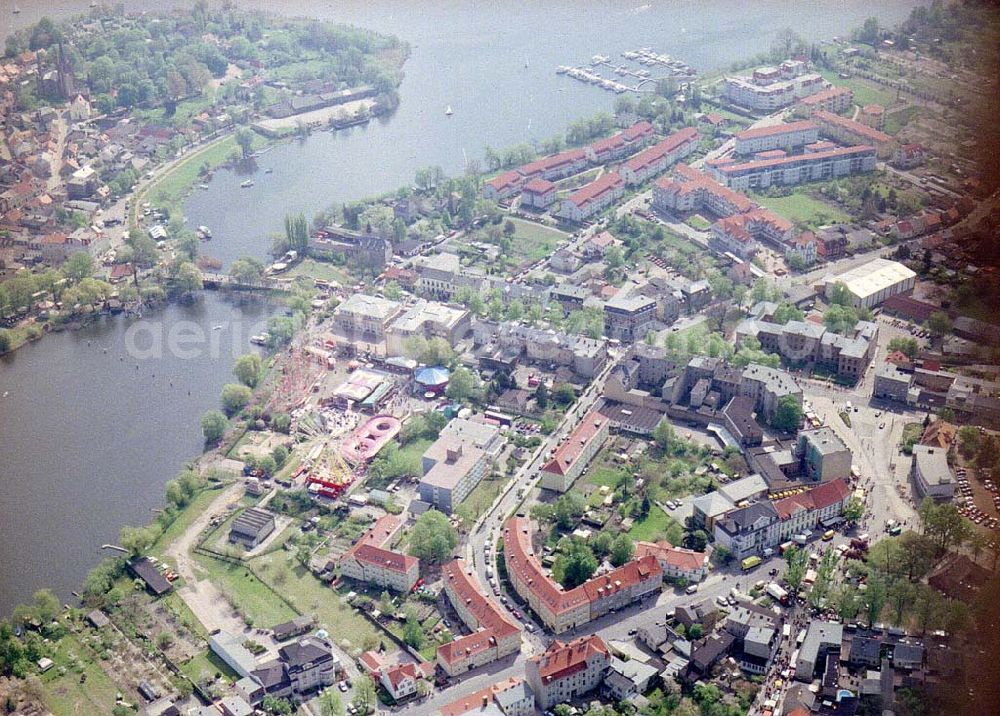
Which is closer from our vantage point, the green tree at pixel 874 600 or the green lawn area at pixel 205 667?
the green tree at pixel 874 600

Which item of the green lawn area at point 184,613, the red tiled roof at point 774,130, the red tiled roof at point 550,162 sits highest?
the red tiled roof at point 774,130

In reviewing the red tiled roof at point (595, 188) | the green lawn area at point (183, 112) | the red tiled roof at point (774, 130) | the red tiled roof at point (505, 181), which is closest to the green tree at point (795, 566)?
the red tiled roof at point (595, 188)

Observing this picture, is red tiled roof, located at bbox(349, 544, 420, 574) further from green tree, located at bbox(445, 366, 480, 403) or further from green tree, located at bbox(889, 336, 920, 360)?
green tree, located at bbox(889, 336, 920, 360)

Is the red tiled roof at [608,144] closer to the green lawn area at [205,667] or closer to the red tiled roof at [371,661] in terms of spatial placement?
the red tiled roof at [371,661]

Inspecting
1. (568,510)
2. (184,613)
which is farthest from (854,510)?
(184,613)

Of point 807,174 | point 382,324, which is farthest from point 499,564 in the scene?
point 807,174

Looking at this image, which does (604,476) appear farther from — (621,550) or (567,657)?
(567,657)

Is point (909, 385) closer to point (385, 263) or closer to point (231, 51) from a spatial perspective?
point (385, 263)

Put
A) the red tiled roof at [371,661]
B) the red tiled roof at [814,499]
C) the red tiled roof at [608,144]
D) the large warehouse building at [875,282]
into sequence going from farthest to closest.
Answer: the red tiled roof at [608,144]
the large warehouse building at [875,282]
the red tiled roof at [814,499]
the red tiled roof at [371,661]
